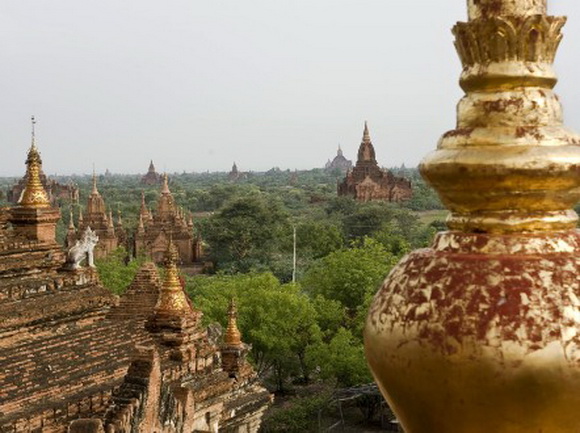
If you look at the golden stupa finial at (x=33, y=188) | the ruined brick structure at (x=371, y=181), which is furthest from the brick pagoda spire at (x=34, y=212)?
the ruined brick structure at (x=371, y=181)

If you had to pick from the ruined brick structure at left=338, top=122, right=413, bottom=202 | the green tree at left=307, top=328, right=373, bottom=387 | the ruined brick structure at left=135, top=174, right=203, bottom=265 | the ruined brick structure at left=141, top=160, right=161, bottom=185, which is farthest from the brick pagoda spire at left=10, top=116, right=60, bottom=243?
the ruined brick structure at left=141, top=160, right=161, bottom=185

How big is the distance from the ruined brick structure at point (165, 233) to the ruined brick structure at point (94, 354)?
36214 mm

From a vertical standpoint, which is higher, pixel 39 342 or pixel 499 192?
pixel 499 192

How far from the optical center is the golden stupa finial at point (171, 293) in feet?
46.5

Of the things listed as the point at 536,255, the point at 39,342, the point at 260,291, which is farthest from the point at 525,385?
the point at 260,291

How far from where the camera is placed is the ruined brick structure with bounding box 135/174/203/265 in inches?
2077

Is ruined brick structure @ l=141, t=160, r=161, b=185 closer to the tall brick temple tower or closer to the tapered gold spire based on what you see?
the tapered gold spire

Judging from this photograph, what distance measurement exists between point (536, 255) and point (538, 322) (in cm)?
18

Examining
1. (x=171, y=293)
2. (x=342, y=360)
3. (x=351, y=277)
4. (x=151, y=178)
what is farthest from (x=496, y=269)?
(x=151, y=178)

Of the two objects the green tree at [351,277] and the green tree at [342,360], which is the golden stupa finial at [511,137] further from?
the green tree at [351,277]

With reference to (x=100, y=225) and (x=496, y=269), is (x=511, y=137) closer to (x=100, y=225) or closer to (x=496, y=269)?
(x=496, y=269)

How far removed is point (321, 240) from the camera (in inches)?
2045

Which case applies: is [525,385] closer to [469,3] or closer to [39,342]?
[469,3]

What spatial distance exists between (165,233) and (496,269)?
52.5m
